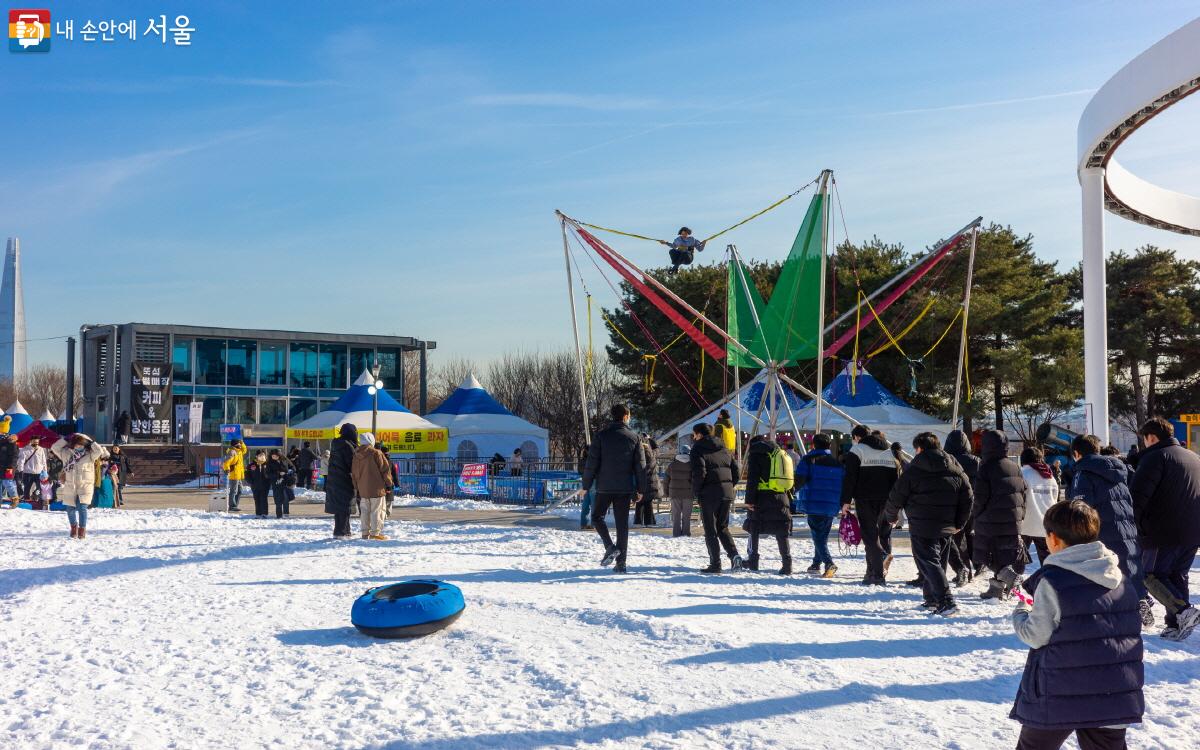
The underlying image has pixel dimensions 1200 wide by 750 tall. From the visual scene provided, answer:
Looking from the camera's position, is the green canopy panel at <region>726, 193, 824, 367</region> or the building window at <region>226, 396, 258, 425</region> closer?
the green canopy panel at <region>726, 193, 824, 367</region>

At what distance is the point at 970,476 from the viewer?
10.0 metres

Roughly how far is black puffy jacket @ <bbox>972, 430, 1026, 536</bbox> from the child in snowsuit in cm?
544

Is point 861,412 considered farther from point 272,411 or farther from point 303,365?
point 272,411

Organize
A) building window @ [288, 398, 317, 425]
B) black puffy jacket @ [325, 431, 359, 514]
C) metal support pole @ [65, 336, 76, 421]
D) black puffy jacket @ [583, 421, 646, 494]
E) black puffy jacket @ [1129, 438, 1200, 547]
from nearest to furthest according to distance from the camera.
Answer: black puffy jacket @ [1129, 438, 1200, 547] → black puffy jacket @ [583, 421, 646, 494] → black puffy jacket @ [325, 431, 359, 514] → metal support pole @ [65, 336, 76, 421] → building window @ [288, 398, 317, 425]

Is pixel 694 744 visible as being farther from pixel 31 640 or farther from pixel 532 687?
pixel 31 640

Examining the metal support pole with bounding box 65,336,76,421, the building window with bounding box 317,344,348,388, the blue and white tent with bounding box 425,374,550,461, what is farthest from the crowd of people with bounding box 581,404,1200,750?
the building window with bounding box 317,344,348,388

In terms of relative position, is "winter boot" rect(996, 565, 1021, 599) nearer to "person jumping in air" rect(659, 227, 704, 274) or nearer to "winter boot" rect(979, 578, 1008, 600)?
"winter boot" rect(979, 578, 1008, 600)

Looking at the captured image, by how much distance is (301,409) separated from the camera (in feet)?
181

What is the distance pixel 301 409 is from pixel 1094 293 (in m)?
42.8

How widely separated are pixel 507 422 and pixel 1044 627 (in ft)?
115

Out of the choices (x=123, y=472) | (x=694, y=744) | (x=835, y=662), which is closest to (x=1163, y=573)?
(x=835, y=662)

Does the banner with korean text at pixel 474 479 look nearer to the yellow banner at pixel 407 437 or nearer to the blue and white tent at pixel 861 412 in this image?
the yellow banner at pixel 407 437

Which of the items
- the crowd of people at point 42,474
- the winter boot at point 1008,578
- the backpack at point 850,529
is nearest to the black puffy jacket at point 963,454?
the winter boot at point 1008,578

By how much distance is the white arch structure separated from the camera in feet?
57.3
